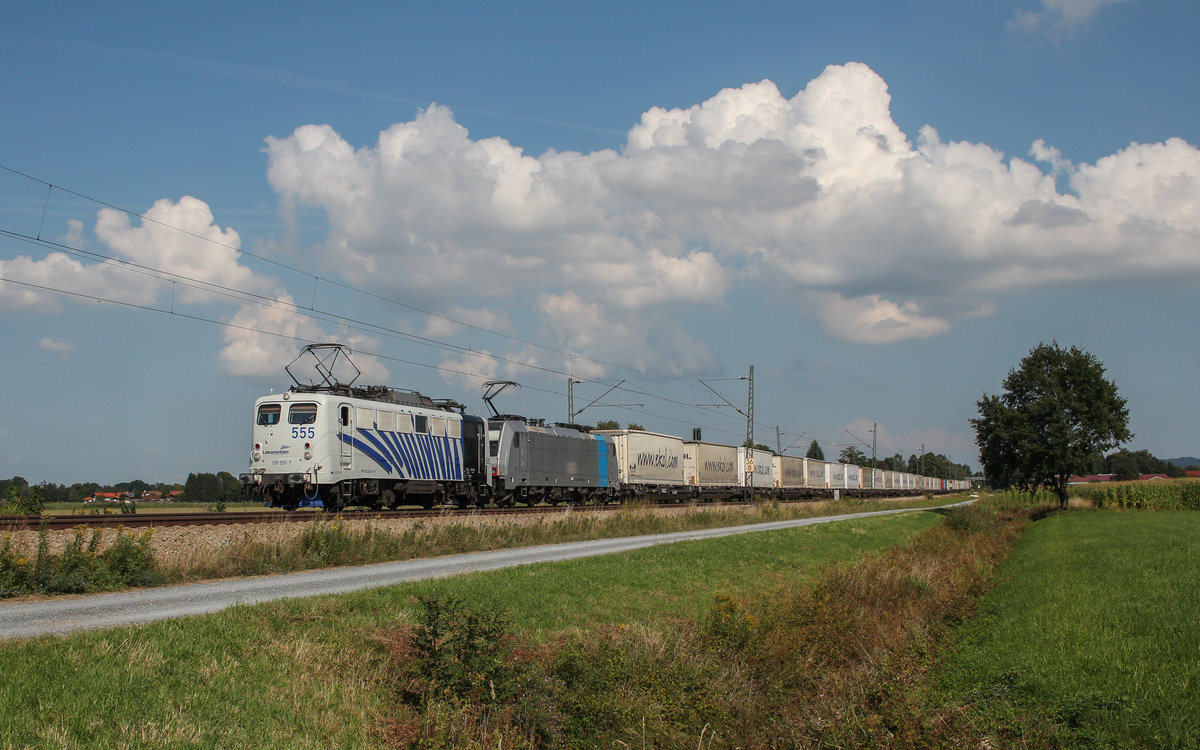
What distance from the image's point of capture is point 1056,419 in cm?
5188

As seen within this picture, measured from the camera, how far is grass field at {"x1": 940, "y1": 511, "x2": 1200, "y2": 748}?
8703 mm

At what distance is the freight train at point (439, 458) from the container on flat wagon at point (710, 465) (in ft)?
0.25

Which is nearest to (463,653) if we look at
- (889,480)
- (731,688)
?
(731,688)

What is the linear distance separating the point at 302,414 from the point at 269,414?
1.38 m

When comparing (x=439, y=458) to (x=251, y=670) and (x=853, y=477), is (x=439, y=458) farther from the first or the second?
(x=853, y=477)

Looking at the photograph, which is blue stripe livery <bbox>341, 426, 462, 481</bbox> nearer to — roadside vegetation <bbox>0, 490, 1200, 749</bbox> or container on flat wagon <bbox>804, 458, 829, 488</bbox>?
roadside vegetation <bbox>0, 490, 1200, 749</bbox>

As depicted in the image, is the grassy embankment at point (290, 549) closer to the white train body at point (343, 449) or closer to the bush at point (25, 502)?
the bush at point (25, 502)

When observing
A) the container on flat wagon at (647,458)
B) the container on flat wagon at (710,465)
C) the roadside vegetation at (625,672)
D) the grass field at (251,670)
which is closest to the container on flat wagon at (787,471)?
the container on flat wagon at (710,465)

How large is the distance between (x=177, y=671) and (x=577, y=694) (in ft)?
14.5

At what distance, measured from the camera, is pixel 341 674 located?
9703 mm

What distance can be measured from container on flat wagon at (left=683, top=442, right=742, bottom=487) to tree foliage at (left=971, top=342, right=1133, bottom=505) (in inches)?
692

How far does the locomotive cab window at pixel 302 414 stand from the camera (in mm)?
26641

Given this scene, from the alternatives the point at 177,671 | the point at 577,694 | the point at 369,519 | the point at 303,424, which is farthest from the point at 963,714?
the point at 303,424

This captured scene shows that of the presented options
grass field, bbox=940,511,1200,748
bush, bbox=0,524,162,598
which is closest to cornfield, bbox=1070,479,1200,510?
grass field, bbox=940,511,1200,748
